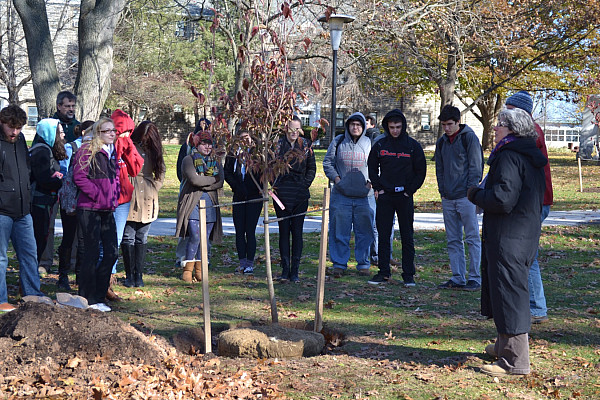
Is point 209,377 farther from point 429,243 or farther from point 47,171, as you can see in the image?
point 429,243

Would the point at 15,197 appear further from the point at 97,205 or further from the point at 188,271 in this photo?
the point at 188,271

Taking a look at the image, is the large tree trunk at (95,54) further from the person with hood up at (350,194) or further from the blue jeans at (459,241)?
the blue jeans at (459,241)

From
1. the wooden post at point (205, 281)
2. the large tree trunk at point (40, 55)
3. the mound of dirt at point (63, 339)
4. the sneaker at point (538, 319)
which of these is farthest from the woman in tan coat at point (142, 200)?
the large tree trunk at point (40, 55)

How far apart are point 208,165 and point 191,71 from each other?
39.5 m

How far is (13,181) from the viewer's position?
268 inches

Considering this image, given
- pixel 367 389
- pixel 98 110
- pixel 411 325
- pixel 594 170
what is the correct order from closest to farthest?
1. pixel 367 389
2. pixel 411 325
3. pixel 98 110
4. pixel 594 170

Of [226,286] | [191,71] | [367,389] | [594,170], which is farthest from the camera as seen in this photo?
[191,71]

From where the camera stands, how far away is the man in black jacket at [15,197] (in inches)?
266

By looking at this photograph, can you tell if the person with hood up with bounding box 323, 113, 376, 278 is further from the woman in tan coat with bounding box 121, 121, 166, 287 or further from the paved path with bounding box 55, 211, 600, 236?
the paved path with bounding box 55, 211, 600, 236

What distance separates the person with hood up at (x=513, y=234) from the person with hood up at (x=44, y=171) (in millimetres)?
4742

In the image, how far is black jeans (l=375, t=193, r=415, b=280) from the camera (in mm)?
8789

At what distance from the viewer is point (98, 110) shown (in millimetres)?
12320

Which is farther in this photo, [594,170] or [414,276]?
[594,170]

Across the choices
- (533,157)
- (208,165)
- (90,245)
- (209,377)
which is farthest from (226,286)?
(533,157)
